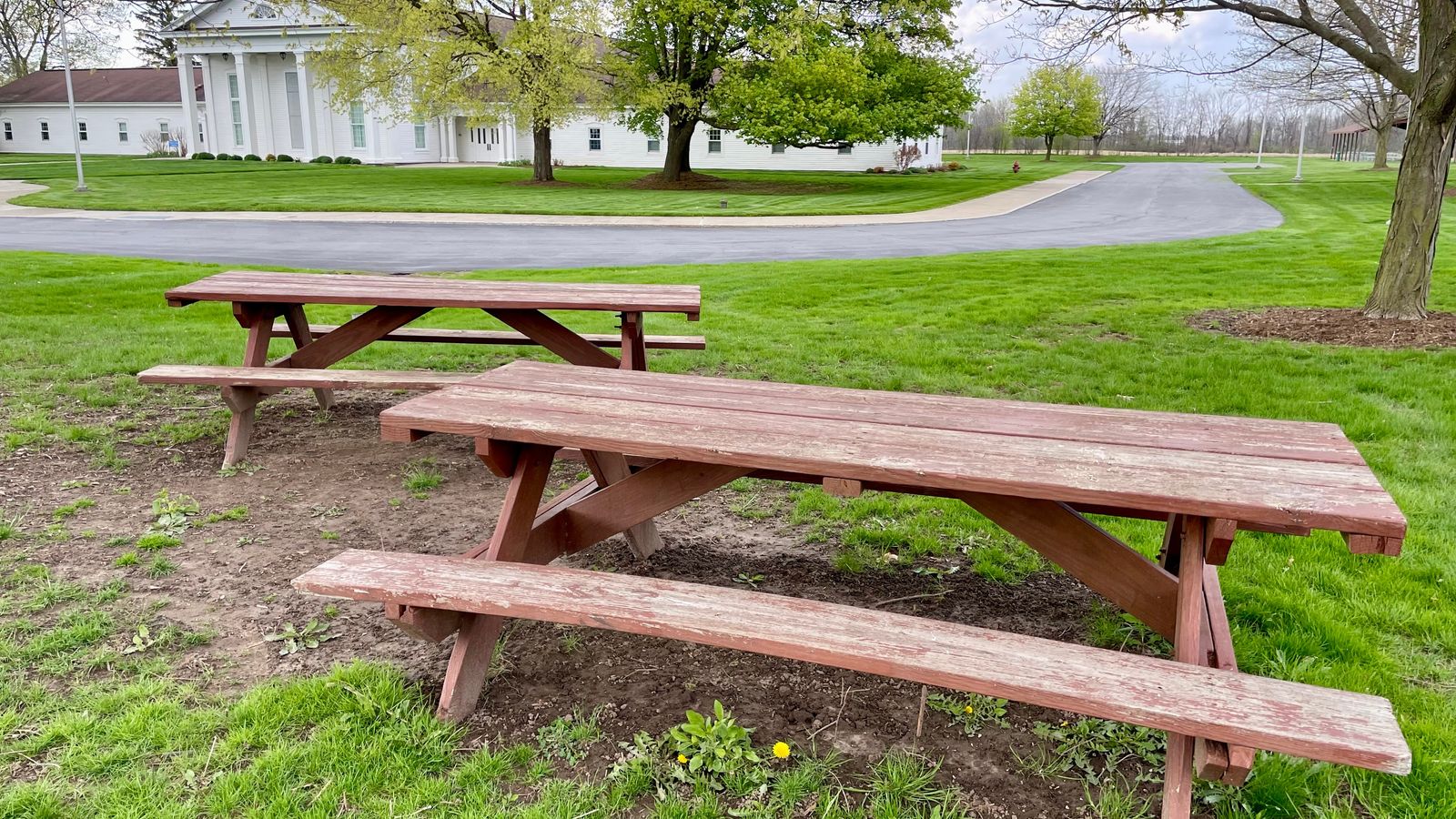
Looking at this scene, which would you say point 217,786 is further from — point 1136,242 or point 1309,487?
point 1136,242

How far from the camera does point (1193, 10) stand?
27.6ft

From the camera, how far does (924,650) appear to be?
2.18 m

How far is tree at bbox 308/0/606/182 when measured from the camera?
2592 centimetres

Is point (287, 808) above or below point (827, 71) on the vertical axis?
below

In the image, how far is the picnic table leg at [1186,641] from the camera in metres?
2.13

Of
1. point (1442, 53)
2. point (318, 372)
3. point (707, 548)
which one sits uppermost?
point (1442, 53)

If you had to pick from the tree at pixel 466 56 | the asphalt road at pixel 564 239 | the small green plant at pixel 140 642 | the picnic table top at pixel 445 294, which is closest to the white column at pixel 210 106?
the tree at pixel 466 56

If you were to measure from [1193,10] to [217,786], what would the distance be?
906 centimetres

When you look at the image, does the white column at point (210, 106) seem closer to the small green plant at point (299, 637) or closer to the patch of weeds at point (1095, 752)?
the small green plant at point (299, 637)

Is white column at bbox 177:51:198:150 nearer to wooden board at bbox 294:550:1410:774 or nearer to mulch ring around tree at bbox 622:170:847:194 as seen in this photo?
mulch ring around tree at bbox 622:170:847:194

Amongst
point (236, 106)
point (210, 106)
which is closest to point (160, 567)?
point (236, 106)

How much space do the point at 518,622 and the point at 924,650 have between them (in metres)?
1.65

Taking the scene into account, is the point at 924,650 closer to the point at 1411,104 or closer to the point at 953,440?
the point at 953,440

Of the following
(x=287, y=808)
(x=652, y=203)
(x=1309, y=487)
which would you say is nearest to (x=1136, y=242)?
(x=652, y=203)
